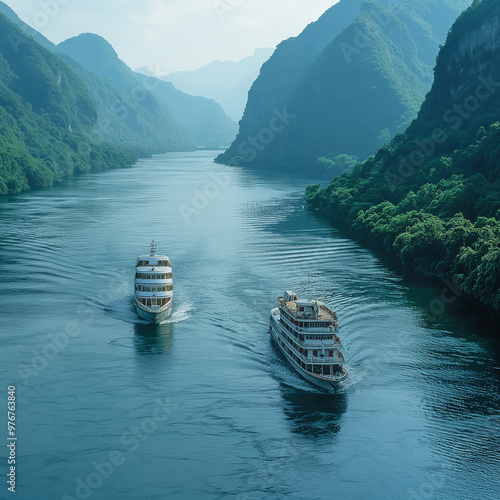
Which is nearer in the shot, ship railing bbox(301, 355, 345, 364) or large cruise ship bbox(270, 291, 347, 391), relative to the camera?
large cruise ship bbox(270, 291, 347, 391)

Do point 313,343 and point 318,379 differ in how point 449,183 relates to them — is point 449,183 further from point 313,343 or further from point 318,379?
point 318,379

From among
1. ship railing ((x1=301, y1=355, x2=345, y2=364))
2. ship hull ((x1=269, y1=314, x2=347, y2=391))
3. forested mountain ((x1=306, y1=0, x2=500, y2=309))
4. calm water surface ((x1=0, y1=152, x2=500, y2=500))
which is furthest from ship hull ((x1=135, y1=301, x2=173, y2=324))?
forested mountain ((x1=306, y1=0, x2=500, y2=309))

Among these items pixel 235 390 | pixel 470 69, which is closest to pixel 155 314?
pixel 235 390

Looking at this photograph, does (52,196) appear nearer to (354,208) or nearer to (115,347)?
(354,208)

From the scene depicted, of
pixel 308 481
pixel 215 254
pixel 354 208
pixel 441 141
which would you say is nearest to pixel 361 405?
pixel 308 481

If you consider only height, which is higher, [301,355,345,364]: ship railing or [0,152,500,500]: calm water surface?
[301,355,345,364]: ship railing

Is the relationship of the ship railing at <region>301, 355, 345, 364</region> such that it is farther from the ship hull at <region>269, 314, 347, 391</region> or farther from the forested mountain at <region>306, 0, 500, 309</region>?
the forested mountain at <region>306, 0, 500, 309</region>

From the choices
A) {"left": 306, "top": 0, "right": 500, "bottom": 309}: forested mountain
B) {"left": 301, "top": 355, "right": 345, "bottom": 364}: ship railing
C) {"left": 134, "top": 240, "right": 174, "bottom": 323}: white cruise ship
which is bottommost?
{"left": 301, "top": 355, "right": 345, "bottom": 364}: ship railing
